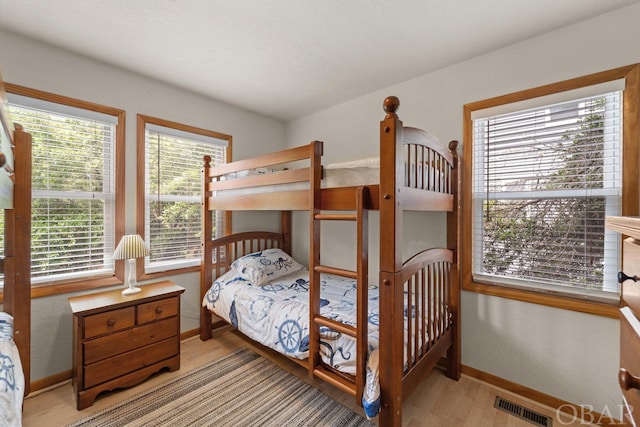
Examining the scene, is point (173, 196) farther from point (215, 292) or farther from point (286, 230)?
point (286, 230)

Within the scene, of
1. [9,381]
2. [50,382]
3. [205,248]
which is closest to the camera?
[9,381]

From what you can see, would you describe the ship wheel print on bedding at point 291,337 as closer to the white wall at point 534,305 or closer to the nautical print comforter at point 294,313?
the nautical print comforter at point 294,313

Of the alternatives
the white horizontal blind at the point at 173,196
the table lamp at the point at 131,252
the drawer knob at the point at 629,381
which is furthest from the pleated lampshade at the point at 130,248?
the drawer knob at the point at 629,381

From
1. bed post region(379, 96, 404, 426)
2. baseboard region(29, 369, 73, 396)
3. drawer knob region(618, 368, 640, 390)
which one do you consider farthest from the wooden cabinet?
baseboard region(29, 369, 73, 396)

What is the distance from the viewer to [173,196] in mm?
2641

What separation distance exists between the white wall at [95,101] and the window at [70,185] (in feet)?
0.32

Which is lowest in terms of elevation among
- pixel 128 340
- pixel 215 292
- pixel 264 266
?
pixel 128 340

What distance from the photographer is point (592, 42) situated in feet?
5.45

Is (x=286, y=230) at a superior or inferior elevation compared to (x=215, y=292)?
superior

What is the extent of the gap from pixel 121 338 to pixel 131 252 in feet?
2.00

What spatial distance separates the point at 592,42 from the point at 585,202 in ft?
3.23

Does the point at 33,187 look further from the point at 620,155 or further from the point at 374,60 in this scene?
the point at 620,155

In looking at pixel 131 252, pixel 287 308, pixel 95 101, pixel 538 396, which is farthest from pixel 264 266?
pixel 538 396

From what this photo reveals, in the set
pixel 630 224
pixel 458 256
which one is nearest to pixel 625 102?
pixel 458 256
